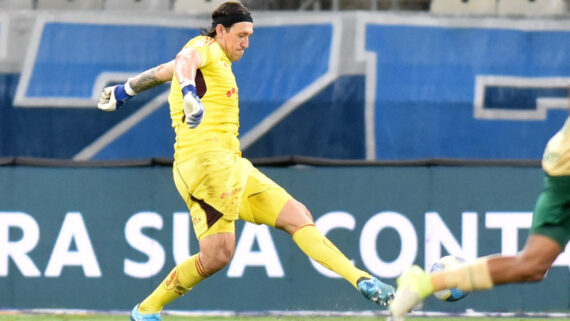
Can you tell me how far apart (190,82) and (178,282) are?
1.29 m

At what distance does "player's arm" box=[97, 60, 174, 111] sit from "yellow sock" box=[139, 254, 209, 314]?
3.59 feet

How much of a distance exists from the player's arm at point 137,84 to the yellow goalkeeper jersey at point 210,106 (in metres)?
0.15

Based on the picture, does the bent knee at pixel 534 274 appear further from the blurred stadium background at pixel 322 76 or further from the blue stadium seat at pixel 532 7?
the blue stadium seat at pixel 532 7

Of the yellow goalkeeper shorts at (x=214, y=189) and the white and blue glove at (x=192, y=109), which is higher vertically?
the white and blue glove at (x=192, y=109)

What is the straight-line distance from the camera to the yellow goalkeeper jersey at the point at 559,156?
241 inches

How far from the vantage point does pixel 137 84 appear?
Result: 7.79 m

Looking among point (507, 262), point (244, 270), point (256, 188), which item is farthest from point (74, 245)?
point (507, 262)

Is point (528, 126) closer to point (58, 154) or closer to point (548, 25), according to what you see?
point (548, 25)

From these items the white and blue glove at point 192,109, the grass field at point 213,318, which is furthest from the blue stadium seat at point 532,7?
the white and blue glove at point 192,109

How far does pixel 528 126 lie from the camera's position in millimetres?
12008

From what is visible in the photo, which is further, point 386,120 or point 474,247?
point 386,120

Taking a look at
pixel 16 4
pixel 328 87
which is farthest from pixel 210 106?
pixel 16 4

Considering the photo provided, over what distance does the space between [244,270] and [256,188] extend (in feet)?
6.30

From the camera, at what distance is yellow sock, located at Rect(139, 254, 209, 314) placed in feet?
24.6
